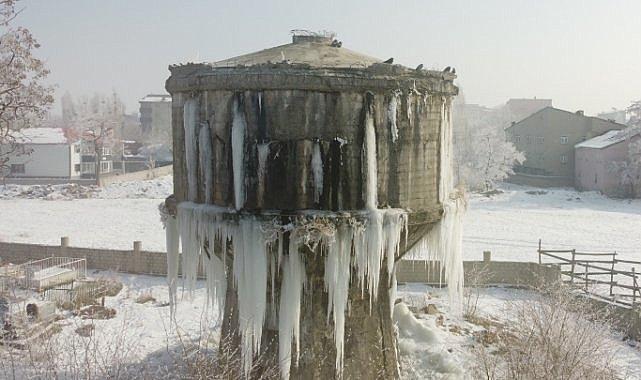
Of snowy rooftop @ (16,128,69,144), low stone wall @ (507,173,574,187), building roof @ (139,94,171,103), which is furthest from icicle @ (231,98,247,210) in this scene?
building roof @ (139,94,171,103)

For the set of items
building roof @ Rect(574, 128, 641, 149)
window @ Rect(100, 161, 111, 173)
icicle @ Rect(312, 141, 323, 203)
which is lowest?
window @ Rect(100, 161, 111, 173)

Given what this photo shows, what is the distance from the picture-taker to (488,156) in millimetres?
50500

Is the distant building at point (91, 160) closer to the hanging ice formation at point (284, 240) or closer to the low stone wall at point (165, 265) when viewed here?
the low stone wall at point (165, 265)

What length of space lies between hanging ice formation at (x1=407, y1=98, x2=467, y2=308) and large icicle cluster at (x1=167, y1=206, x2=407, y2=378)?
1170 mm

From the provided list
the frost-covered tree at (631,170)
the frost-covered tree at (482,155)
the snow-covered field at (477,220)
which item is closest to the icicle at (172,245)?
the snow-covered field at (477,220)

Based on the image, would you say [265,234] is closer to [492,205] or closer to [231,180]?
[231,180]

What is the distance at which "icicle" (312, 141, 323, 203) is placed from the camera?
31.6 ft

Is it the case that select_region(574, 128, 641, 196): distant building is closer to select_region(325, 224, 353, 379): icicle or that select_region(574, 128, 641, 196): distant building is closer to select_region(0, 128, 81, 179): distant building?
select_region(325, 224, 353, 379): icicle

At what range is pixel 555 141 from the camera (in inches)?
2030

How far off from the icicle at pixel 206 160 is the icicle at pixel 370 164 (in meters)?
2.71

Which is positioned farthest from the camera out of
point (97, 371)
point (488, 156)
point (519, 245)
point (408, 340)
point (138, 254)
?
point (488, 156)

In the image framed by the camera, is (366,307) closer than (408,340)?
Yes

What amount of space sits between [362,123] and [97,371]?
8.19 meters

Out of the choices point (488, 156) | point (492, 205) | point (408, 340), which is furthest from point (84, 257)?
point (488, 156)
